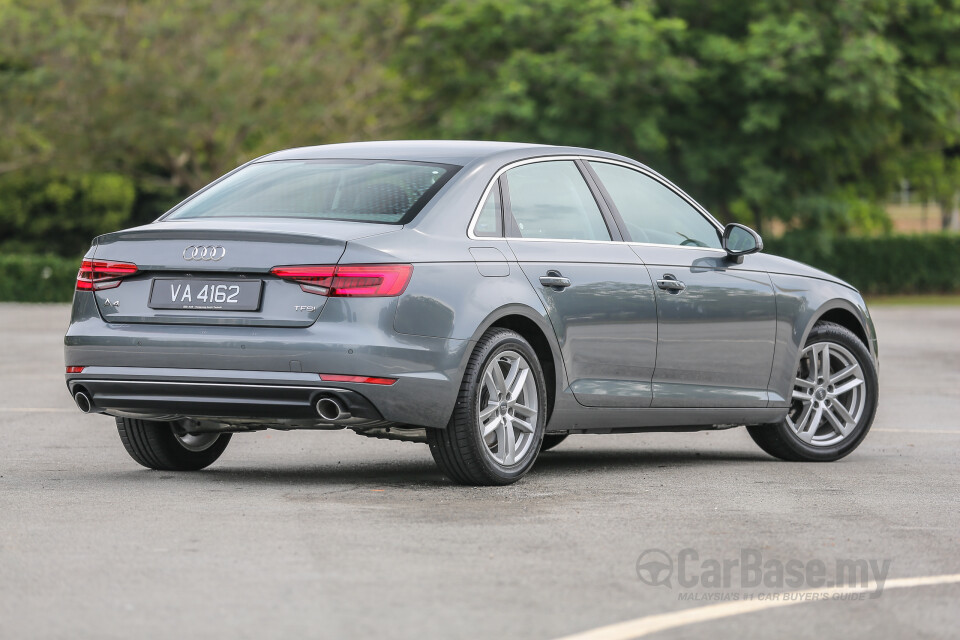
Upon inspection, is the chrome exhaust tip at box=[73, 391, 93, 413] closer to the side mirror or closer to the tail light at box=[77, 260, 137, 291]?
the tail light at box=[77, 260, 137, 291]

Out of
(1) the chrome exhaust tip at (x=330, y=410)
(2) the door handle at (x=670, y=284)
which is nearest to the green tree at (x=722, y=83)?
(2) the door handle at (x=670, y=284)

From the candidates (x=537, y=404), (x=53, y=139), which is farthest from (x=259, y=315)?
(x=53, y=139)

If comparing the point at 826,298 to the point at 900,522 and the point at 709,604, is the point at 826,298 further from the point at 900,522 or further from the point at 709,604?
the point at 709,604

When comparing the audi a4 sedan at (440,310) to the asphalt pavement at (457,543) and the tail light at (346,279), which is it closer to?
the tail light at (346,279)

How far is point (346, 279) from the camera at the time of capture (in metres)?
7.52

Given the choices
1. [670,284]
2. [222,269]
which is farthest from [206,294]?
[670,284]

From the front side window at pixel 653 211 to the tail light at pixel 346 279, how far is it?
1.88m

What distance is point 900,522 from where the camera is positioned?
287 inches

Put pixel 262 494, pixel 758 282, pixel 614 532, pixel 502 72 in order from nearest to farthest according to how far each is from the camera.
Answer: pixel 614 532
pixel 262 494
pixel 758 282
pixel 502 72

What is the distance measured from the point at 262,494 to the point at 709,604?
9.62 ft

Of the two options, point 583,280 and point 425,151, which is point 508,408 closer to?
point 583,280

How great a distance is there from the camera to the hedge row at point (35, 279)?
127ft

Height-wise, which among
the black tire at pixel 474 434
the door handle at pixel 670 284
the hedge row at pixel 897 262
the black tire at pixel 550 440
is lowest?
the hedge row at pixel 897 262

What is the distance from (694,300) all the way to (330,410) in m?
2.37
